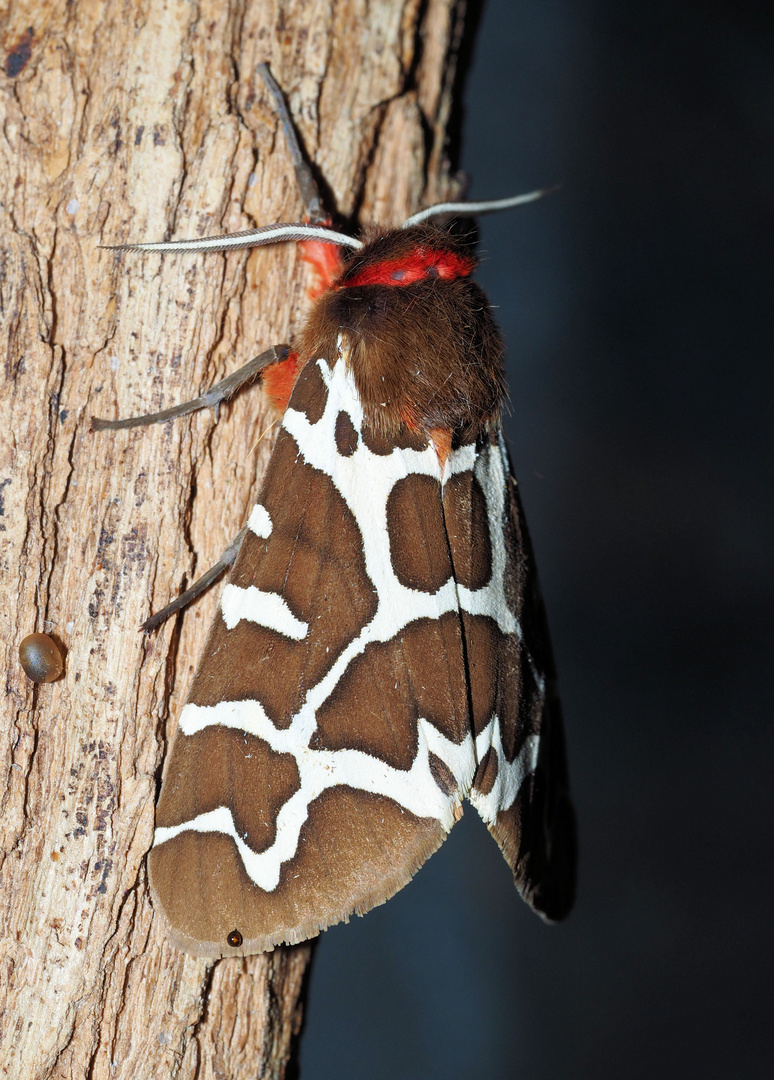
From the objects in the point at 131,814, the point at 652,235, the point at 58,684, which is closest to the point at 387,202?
the point at 58,684

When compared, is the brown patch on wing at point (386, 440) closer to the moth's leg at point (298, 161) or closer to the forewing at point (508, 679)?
the forewing at point (508, 679)

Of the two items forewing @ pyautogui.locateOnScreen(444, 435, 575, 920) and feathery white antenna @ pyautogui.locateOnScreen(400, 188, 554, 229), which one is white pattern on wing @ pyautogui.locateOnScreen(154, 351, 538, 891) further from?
feathery white antenna @ pyautogui.locateOnScreen(400, 188, 554, 229)

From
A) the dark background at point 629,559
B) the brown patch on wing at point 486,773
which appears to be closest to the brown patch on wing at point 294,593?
the brown patch on wing at point 486,773

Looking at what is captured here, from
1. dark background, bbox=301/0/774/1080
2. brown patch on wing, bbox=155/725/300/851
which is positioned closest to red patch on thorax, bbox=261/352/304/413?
brown patch on wing, bbox=155/725/300/851

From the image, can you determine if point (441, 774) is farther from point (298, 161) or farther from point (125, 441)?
point (298, 161)

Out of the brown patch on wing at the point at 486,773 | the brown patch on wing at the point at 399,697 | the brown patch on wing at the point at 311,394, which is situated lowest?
the brown patch on wing at the point at 486,773

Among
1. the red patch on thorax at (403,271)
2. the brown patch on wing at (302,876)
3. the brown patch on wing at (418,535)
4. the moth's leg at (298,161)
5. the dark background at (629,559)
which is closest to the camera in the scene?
the brown patch on wing at (302,876)

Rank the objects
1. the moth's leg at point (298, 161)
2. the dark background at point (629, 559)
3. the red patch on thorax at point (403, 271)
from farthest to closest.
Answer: the dark background at point (629, 559)
the moth's leg at point (298, 161)
the red patch on thorax at point (403, 271)

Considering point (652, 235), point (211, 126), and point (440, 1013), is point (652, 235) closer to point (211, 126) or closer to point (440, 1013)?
point (211, 126)
